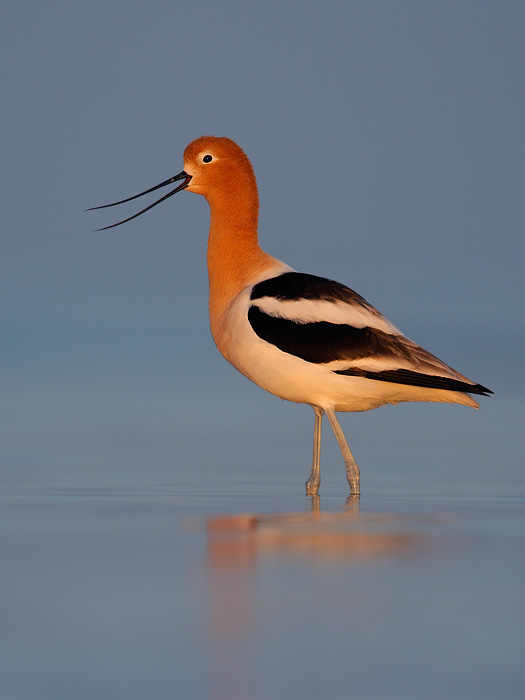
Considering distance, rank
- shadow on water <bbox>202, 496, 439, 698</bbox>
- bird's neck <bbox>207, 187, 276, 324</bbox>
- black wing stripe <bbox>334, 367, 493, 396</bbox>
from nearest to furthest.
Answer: shadow on water <bbox>202, 496, 439, 698</bbox> < black wing stripe <bbox>334, 367, 493, 396</bbox> < bird's neck <bbox>207, 187, 276, 324</bbox>

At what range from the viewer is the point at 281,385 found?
32.3ft

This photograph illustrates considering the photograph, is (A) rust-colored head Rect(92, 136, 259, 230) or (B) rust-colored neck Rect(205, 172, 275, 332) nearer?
(B) rust-colored neck Rect(205, 172, 275, 332)

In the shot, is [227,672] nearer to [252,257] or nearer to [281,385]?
[281,385]

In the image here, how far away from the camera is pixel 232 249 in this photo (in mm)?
10555

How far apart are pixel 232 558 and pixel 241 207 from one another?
496cm

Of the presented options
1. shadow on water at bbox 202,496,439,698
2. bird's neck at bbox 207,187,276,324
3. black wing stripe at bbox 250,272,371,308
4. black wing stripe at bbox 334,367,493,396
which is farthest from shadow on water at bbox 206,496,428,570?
bird's neck at bbox 207,187,276,324

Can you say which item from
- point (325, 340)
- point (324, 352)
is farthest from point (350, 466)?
point (325, 340)

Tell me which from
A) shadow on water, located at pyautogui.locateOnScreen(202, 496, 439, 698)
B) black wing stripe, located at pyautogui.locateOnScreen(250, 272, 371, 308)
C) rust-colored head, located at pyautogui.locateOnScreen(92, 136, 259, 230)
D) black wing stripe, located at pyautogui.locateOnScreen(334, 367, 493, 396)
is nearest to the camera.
→ shadow on water, located at pyautogui.locateOnScreen(202, 496, 439, 698)

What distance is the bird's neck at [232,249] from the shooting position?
34.2ft

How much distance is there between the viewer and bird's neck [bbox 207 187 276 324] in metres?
10.4

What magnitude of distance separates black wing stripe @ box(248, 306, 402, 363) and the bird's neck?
84cm

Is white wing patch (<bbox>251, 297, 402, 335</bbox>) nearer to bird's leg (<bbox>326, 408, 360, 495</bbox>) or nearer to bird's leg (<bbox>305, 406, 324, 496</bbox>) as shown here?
bird's leg (<bbox>326, 408, 360, 495</bbox>)

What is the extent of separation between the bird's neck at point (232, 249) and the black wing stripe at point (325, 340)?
2.75 feet

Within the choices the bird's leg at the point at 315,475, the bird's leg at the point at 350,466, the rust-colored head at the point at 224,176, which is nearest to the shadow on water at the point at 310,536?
the bird's leg at the point at 350,466
